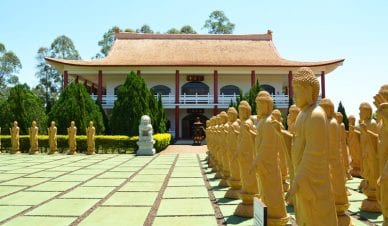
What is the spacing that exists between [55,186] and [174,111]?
23.2 metres

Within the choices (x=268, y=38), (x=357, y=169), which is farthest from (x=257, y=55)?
(x=357, y=169)

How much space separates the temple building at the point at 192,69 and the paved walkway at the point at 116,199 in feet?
60.5

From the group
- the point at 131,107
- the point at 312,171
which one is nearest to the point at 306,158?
the point at 312,171

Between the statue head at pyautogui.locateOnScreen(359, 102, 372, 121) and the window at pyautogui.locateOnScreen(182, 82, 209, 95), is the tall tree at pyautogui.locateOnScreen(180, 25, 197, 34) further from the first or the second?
the statue head at pyautogui.locateOnScreen(359, 102, 372, 121)

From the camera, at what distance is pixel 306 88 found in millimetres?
3727

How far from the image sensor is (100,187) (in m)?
9.20

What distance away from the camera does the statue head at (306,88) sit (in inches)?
146

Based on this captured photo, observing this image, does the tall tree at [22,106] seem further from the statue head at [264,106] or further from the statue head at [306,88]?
the statue head at [306,88]

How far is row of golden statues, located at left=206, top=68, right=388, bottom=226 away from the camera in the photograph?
3.56 m

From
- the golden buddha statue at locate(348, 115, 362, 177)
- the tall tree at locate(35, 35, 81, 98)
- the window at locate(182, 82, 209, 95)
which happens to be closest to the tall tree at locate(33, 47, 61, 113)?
the tall tree at locate(35, 35, 81, 98)

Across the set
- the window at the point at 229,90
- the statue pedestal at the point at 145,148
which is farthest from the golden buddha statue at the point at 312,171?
the window at the point at 229,90

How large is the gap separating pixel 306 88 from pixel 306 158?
0.65 metres

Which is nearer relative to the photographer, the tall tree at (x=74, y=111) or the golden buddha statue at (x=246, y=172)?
the golden buddha statue at (x=246, y=172)

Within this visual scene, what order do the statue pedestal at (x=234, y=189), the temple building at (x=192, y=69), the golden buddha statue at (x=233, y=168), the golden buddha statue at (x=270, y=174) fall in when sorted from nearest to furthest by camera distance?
the golden buddha statue at (x=270, y=174) → the golden buddha statue at (x=233, y=168) → the statue pedestal at (x=234, y=189) → the temple building at (x=192, y=69)
